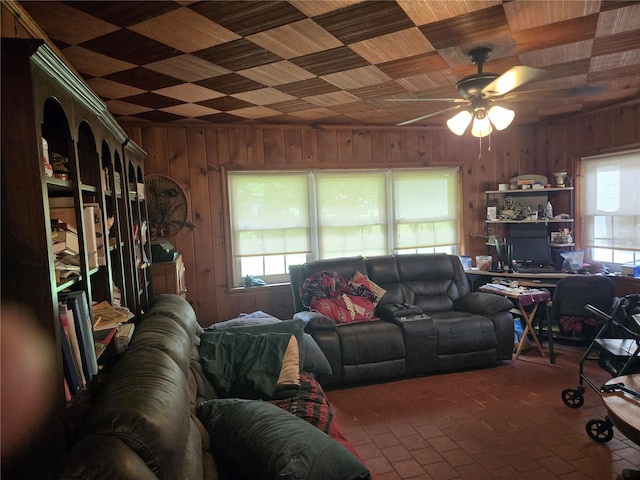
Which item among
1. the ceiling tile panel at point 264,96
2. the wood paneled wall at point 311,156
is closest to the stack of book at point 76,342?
the ceiling tile panel at point 264,96

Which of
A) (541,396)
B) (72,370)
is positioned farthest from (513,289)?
(72,370)

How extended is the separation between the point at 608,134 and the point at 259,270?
13.4ft

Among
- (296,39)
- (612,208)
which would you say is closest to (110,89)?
(296,39)

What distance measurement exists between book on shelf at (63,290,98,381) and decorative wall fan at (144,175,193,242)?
9.46 ft

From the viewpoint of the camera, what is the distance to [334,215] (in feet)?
16.0

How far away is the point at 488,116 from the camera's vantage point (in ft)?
9.26

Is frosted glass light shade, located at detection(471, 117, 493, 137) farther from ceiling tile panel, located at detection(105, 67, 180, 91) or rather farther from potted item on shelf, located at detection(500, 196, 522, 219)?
potted item on shelf, located at detection(500, 196, 522, 219)

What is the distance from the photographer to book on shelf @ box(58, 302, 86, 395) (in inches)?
51.2

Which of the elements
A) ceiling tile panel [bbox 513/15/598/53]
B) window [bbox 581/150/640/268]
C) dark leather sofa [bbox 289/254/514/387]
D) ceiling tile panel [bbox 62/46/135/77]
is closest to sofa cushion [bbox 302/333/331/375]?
dark leather sofa [bbox 289/254/514/387]

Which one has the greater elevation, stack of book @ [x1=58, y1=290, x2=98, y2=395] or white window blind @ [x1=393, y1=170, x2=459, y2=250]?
white window blind @ [x1=393, y1=170, x2=459, y2=250]

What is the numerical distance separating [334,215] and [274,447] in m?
3.61

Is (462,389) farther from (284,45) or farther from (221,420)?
(284,45)

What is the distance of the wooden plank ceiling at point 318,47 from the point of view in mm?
1982

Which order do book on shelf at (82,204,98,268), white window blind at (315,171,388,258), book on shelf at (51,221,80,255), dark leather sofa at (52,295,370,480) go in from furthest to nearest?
white window blind at (315,171,388,258) < book on shelf at (82,204,98,268) < book on shelf at (51,221,80,255) < dark leather sofa at (52,295,370,480)
